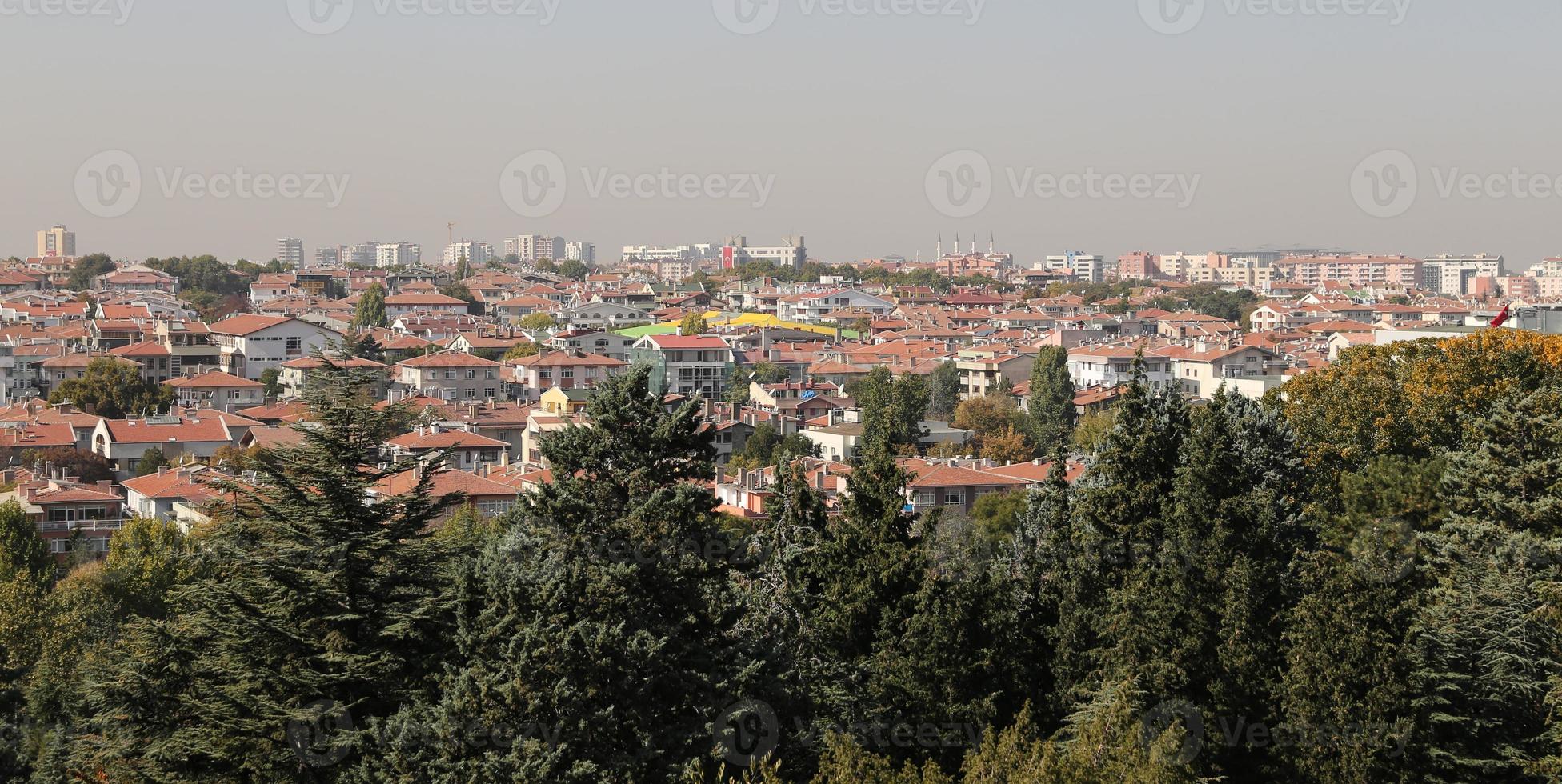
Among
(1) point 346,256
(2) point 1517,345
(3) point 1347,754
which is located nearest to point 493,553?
(3) point 1347,754

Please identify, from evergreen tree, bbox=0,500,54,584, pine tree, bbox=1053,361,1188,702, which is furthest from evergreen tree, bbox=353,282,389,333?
pine tree, bbox=1053,361,1188,702

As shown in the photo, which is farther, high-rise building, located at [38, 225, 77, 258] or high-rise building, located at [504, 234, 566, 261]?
high-rise building, located at [504, 234, 566, 261]

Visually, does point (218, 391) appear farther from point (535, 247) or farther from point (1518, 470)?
point (535, 247)

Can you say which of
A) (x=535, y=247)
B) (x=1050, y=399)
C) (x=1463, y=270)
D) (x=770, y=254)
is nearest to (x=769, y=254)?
(x=770, y=254)

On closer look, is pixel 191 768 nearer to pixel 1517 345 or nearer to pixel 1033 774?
pixel 1033 774

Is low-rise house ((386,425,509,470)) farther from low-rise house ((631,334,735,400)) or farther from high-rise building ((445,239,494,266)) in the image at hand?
high-rise building ((445,239,494,266))
